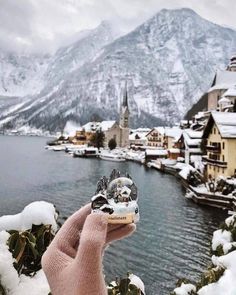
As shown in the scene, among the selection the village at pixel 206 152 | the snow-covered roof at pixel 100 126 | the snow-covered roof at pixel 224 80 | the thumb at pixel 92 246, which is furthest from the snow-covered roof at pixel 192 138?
the snow-covered roof at pixel 100 126

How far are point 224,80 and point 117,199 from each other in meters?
71.7

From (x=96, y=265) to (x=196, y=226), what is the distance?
23342 mm

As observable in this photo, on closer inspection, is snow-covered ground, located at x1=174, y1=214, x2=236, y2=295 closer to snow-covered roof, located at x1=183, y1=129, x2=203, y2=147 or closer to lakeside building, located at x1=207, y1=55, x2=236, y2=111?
snow-covered roof, located at x1=183, y1=129, x2=203, y2=147

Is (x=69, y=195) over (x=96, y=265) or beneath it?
beneath

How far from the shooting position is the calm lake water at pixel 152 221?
16.4 m

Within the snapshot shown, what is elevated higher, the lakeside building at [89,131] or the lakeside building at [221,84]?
the lakeside building at [221,84]

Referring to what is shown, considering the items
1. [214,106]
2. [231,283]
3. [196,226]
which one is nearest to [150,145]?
[214,106]

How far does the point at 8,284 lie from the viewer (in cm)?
305

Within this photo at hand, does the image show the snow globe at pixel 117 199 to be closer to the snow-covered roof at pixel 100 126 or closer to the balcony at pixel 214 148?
the balcony at pixel 214 148

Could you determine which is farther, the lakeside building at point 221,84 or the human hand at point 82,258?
the lakeside building at point 221,84

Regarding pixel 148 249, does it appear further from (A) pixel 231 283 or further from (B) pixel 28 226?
(B) pixel 28 226

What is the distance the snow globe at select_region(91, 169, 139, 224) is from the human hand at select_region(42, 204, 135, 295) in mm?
44

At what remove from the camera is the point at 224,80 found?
69.8 m

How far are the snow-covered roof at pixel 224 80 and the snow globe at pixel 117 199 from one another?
68922 millimetres
